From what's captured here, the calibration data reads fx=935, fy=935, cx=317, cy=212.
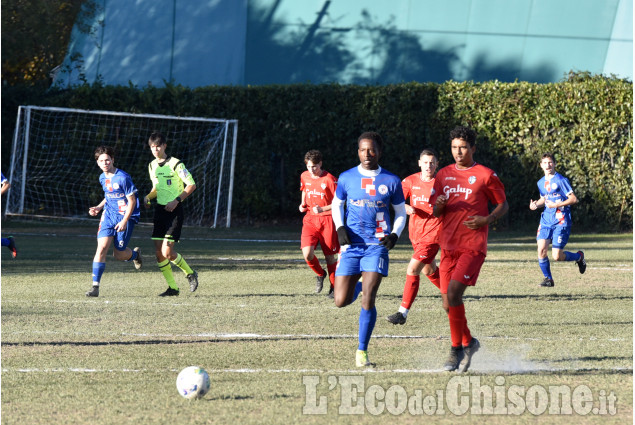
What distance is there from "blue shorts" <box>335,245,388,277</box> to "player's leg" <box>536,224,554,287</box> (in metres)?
5.60

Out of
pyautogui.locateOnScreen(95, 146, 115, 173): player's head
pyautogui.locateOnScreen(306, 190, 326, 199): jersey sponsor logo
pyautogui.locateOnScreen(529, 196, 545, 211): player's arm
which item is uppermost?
pyautogui.locateOnScreen(95, 146, 115, 173): player's head

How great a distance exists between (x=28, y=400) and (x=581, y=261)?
375 inches

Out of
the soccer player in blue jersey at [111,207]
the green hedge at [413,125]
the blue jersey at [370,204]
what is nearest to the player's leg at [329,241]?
the soccer player in blue jersey at [111,207]

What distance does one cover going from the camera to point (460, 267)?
730cm

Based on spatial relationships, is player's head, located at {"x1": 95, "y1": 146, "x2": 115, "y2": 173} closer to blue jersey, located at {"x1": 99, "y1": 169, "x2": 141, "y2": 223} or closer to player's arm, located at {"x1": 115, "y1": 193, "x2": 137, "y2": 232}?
blue jersey, located at {"x1": 99, "y1": 169, "x2": 141, "y2": 223}

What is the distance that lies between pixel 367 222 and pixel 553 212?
20.7ft

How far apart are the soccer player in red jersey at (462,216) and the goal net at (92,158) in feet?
53.4

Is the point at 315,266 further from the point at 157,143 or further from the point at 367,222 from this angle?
the point at 367,222

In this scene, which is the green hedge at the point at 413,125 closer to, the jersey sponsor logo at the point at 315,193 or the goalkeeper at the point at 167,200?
the jersey sponsor logo at the point at 315,193

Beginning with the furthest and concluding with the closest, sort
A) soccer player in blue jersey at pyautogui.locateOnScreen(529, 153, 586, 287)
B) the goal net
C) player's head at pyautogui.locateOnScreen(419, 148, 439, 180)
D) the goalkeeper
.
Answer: the goal net < soccer player in blue jersey at pyautogui.locateOnScreen(529, 153, 586, 287) < the goalkeeper < player's head at pyautogui.locateOnScreen(419, 148, 439, 180)

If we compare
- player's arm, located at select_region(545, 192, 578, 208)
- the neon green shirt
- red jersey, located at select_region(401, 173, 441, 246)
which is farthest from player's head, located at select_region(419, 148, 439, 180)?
player's arm, located at select_region(545, 192, 578, 208)

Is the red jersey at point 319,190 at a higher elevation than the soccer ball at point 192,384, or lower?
higher

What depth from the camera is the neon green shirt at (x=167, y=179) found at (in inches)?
460

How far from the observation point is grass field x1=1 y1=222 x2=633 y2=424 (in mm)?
5848
